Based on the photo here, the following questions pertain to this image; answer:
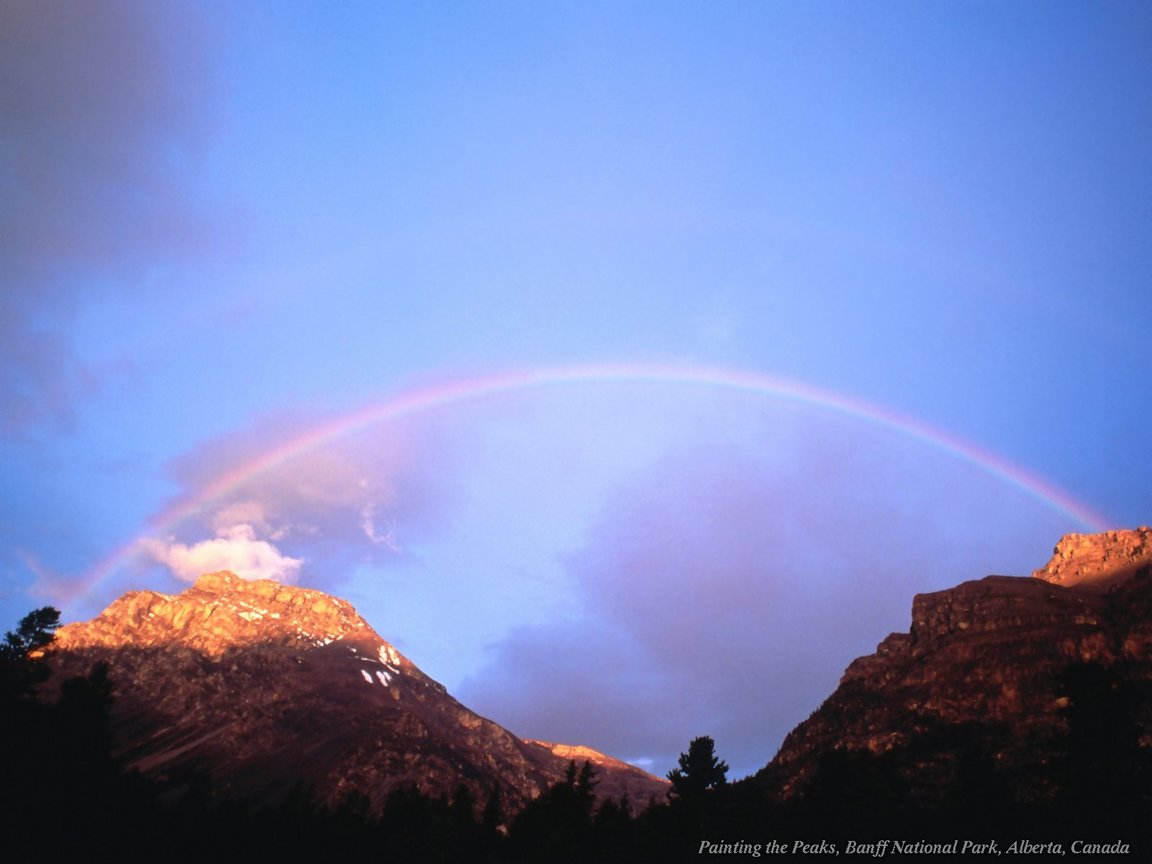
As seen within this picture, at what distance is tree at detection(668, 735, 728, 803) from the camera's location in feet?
347

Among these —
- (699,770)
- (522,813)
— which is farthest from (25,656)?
(699,770)

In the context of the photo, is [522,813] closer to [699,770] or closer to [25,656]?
[699,770]

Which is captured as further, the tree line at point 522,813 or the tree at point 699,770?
the tree at point 699,770

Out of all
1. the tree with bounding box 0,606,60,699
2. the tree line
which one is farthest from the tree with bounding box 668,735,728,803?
the tree with bounding box 0,606,60,699

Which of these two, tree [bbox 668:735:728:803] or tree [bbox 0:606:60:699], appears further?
tree [bbox 668:735:728:803]

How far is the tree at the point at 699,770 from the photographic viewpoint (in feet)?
347

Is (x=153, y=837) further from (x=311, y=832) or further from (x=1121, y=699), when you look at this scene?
(x=1121, y=699)

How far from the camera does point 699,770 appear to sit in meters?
109

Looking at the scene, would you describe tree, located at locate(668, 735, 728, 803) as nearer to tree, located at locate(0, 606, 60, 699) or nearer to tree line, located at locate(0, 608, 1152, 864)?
tree line, located at locate(0, 608, 1152, 864)

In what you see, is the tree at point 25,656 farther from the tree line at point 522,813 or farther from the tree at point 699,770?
the tree at point 699,770

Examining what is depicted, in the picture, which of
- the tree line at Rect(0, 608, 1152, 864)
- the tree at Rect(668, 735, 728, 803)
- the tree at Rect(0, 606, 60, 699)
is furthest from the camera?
the tree at Rect(668, 735, 728, 803)

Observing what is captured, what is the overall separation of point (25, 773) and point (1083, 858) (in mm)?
75333

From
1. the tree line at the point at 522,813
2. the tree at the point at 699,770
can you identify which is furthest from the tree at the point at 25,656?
the tree at the point at 699,770

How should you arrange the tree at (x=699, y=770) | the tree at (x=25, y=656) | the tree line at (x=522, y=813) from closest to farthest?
the tree line at (x=522, y=813), the tree at (x=25, y=656), the tree at (x=699, y=770)
